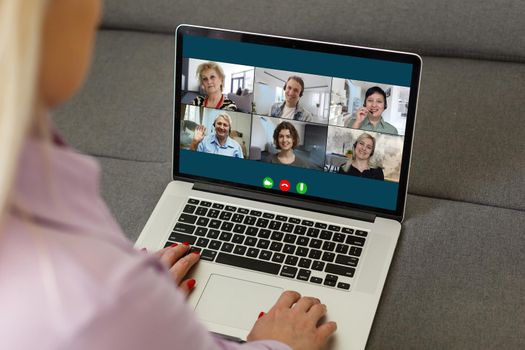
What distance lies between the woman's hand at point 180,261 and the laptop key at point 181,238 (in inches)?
0.7

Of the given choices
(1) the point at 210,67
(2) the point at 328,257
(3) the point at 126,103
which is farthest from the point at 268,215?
(3) the point at 126,103

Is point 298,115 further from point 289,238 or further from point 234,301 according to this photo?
point 234,301

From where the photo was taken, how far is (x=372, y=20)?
5.31 feet

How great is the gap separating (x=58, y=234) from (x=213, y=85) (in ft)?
2.25

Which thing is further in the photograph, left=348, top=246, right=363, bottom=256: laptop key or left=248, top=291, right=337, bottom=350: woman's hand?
left=348, top=246, right=363, bottom=256: laptop key


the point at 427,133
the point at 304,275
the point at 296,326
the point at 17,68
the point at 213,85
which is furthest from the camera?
the point at 427,133

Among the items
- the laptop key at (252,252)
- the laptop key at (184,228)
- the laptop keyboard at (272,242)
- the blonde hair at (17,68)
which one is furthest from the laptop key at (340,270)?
the blonde hair at (17,68)

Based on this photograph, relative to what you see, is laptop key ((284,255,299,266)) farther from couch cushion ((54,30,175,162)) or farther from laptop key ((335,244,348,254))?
couch cushion ((54,30,175,162))

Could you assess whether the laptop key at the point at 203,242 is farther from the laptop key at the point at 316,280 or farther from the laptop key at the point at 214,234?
the laptop key at the point at 316,280

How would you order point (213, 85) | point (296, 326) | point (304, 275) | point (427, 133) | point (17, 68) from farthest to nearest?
point (427, 133)
point (213, 85)
point (304, 275)
point (296, 326)
point (17, 68)

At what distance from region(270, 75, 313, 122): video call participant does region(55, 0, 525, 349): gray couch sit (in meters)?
0.22

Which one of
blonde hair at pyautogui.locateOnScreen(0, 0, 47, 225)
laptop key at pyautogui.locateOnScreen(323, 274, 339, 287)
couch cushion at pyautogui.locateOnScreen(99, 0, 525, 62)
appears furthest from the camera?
couch cushion at pyautogui.locateOnScreen(99, 0, 525, 62)

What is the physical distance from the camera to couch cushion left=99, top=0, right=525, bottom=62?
1558 millimetres

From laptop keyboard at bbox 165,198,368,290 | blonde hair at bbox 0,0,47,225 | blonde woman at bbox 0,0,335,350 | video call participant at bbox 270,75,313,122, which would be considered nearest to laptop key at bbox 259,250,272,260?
laptop keyboard at bbox 165,198,368,290
